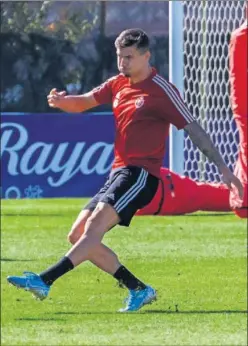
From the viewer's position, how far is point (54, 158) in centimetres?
1898

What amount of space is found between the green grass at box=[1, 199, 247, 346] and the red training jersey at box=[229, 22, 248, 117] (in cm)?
146

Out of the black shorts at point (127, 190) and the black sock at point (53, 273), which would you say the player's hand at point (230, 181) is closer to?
the black shorts at point (127, 190)

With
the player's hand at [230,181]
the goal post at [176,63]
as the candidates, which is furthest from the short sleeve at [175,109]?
the goal post at [176,63]

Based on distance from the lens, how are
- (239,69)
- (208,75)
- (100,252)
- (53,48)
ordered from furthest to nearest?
(53,48), (208,75), (239,69), (100,252)

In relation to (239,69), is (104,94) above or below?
above

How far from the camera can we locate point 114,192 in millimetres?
7305

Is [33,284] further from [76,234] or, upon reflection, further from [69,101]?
[69,101]

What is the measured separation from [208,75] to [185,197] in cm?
163

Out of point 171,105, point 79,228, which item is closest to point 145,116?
point 171,105

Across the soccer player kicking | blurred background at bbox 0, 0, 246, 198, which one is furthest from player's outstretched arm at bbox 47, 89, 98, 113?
blurred background at bbox 0, 0, 246, 198

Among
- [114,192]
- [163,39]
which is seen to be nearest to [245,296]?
[114,192]

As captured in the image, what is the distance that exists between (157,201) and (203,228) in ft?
1.97

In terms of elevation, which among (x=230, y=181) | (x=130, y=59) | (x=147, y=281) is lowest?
(x=147, y=281)

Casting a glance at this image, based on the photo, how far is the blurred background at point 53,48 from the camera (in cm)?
2092
